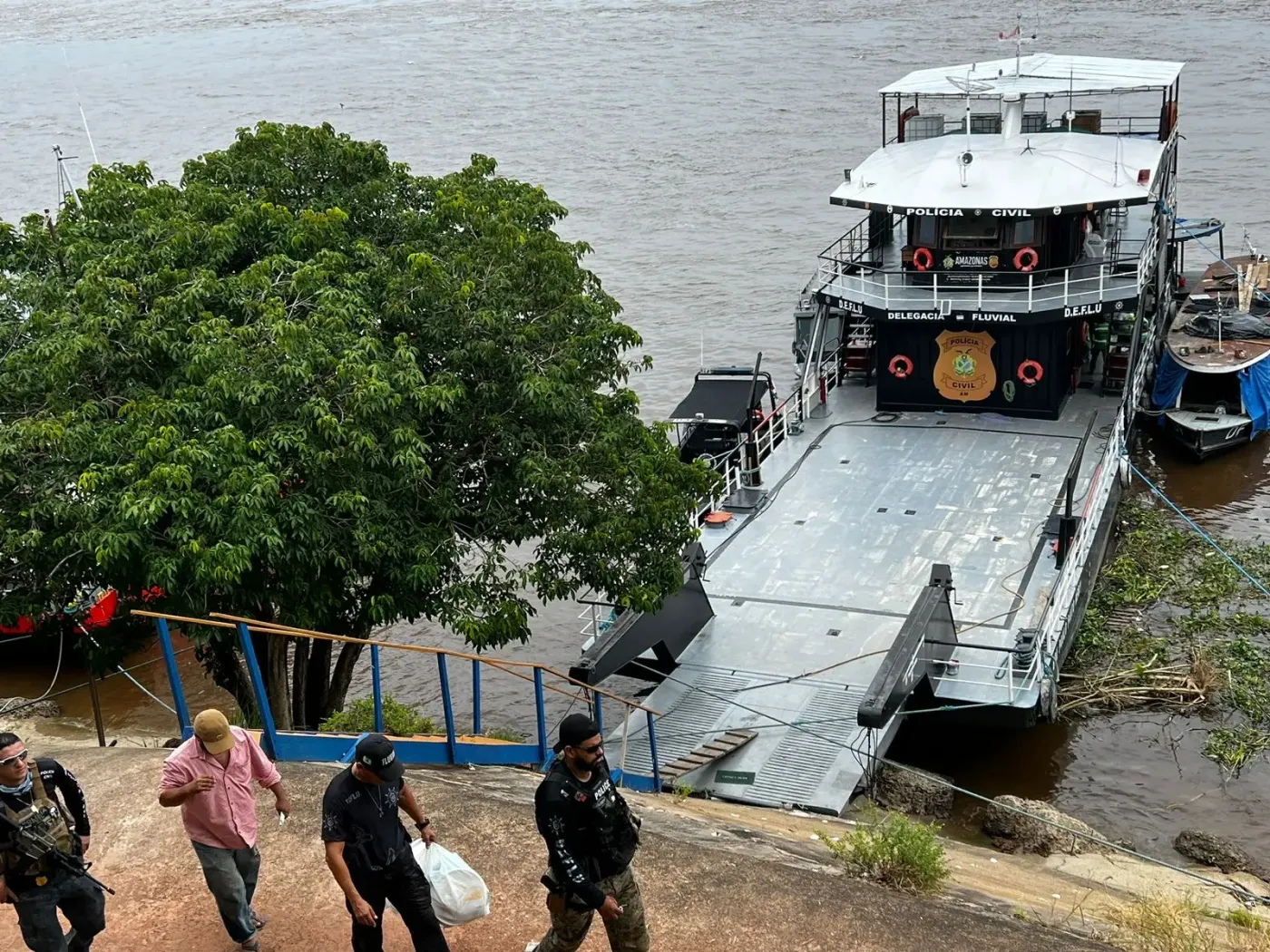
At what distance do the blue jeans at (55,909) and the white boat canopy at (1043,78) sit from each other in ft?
64.4

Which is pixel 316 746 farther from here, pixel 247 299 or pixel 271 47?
pixel 271 47

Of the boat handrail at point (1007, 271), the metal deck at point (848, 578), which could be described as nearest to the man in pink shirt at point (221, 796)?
the metal deck at point (848, 578)

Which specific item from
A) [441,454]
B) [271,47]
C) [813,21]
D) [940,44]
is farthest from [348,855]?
[271,47]

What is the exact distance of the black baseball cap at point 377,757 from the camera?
6.87 m

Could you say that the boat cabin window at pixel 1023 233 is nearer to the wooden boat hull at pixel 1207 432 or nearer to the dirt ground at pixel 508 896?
the wooden boat hull at pixel 1207 432

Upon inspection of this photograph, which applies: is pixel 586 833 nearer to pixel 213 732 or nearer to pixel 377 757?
pixel 377 757

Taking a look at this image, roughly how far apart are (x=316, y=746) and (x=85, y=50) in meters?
72.8

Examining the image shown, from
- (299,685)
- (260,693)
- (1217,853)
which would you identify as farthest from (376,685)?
(1217,853)

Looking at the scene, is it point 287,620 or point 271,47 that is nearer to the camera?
point 287,620

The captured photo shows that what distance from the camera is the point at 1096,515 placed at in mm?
18891

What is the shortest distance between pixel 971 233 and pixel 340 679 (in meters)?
12.6

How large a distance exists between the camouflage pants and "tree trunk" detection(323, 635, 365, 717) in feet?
24.3

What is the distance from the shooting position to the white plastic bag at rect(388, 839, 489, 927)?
757 cm

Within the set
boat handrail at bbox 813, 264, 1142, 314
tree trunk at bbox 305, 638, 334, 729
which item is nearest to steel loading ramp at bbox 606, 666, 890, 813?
tree trunk at bbox 305, 638, 334, 729
